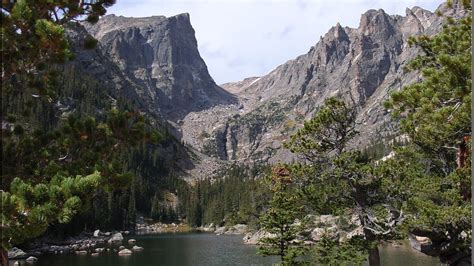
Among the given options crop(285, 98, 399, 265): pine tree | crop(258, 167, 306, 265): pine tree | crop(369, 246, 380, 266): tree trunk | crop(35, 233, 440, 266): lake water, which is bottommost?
crop(35, 233, 440, 266): lake water

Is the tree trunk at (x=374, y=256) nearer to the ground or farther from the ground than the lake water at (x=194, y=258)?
farther from the ground

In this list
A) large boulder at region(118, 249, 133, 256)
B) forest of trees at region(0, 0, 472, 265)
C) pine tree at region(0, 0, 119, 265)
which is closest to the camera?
pine tree at region(0, 0, 119, 265)

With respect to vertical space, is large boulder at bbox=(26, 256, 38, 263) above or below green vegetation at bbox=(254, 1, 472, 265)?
below

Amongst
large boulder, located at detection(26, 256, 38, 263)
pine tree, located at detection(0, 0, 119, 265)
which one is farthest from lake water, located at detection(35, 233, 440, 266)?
pine tree, located at detection(0, 0, 119, 265)

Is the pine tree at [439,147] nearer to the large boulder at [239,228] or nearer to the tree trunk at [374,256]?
the tree trunk at [374,256]

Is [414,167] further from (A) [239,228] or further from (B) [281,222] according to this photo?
(A) [239,228]

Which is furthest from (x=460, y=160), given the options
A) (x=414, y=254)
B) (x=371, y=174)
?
(x=414, y=254)

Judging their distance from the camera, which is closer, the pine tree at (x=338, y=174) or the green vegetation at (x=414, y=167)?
the green vegetation at (x=414, y=167)

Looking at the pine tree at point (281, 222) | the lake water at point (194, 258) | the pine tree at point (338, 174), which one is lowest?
the lake water at point (194, 258)

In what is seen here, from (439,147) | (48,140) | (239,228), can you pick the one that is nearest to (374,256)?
(439,147)

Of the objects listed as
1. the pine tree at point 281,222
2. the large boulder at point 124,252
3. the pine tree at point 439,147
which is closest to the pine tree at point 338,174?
the pine tree at point 439,147

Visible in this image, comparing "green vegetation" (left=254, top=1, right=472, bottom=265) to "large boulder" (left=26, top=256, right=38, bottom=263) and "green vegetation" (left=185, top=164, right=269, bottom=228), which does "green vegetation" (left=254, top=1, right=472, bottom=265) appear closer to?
"large boulder" (left=26, top=256, right=38, bottom=263)

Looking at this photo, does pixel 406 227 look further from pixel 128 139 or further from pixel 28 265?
pixel 28 265

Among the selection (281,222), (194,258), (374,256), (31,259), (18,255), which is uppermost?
(281,222)
